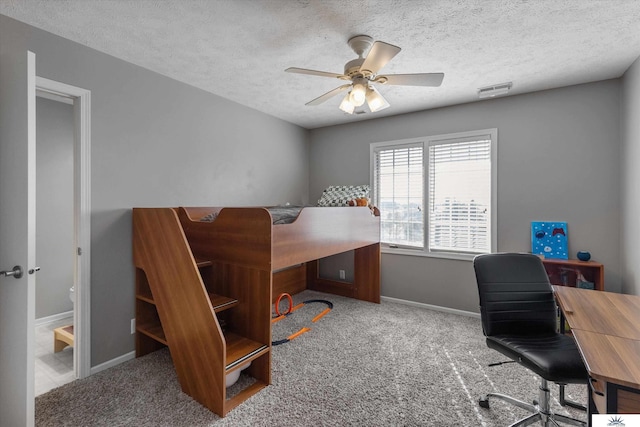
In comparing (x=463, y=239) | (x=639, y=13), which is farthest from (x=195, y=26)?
(x=463, y=239)

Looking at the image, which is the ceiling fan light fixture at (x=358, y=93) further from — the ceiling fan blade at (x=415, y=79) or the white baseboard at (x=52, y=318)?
the white baseboard at (x=52, y=318)

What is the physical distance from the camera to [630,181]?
237cm

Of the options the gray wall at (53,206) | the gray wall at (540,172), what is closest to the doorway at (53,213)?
the gray wall at (53,206)

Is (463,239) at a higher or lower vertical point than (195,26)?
lower

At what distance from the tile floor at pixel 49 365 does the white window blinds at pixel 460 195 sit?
11.9 feet

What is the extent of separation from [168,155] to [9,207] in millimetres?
1311

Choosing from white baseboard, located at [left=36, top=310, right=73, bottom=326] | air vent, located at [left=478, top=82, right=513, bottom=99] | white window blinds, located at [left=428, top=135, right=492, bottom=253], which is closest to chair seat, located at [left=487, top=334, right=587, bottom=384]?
white window blinds, located at [left=428, top=135, right=492, bottom=253]

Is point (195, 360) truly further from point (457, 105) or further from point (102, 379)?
point (457, 105)

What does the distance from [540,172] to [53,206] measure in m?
5.14

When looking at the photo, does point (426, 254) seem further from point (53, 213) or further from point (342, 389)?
point (53, 213)

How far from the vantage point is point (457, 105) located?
3332 mm

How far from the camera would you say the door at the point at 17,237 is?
1379mm

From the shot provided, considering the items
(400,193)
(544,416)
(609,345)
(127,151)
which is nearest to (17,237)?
(127,151)

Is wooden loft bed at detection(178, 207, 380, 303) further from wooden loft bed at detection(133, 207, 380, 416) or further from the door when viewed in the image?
the door
